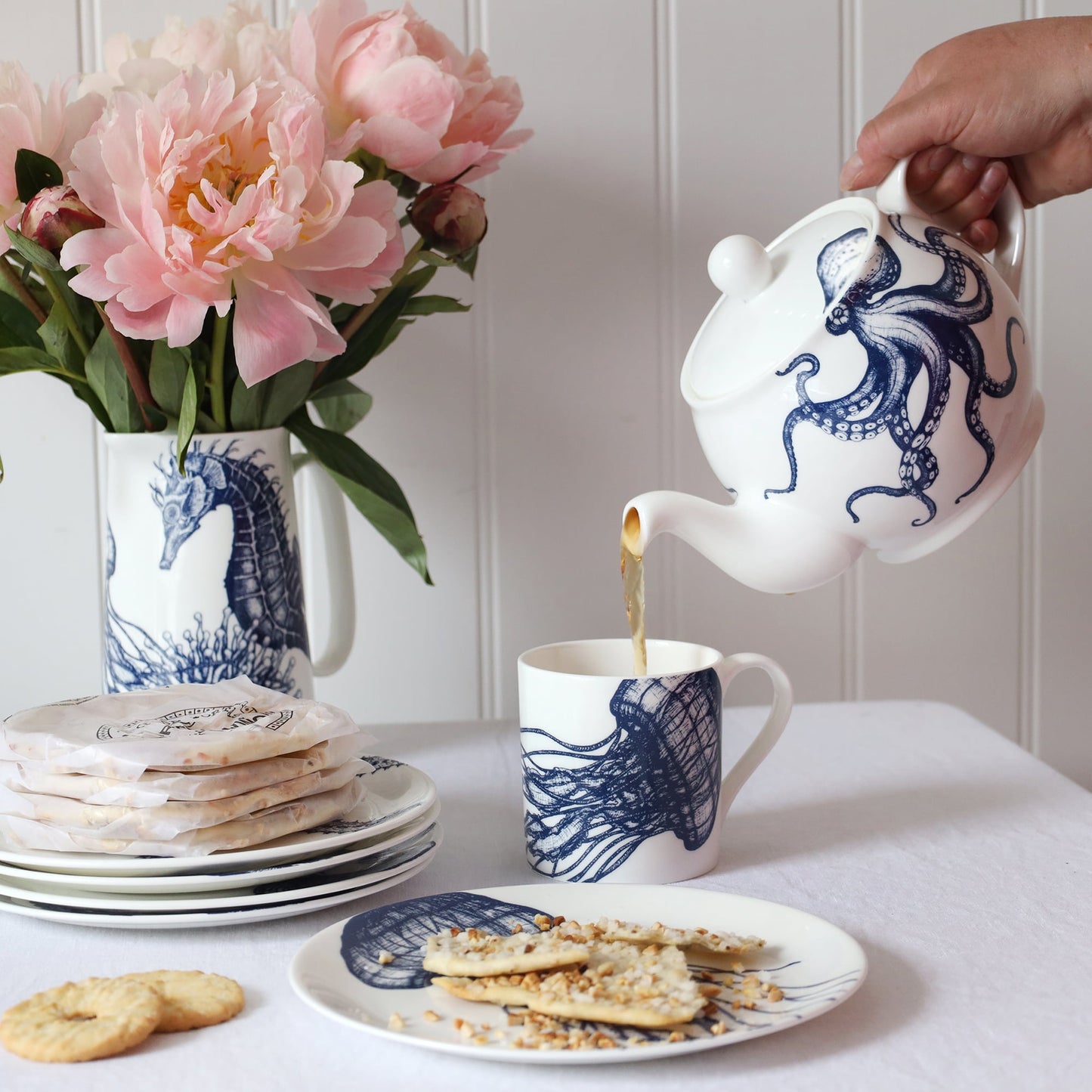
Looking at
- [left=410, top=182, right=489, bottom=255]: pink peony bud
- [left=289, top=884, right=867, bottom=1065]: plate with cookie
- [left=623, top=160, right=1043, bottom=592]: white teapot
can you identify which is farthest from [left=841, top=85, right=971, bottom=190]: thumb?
[left=289, top=884, right=867, bottom=1065]: plate with cookie

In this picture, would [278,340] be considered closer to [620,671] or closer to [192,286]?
[192,286]

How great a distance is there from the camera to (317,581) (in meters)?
1.11

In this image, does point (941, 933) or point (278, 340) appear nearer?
point (941, 933)

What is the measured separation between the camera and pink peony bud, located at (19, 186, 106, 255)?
0.70 metres

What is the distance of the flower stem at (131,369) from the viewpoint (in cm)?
76

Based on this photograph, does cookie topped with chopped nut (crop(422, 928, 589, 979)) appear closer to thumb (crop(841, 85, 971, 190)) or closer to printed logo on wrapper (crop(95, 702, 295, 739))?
printed logo on wrapper (crop(95, 702, 295, 739))

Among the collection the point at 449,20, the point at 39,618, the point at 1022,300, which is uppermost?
the point at 449,20

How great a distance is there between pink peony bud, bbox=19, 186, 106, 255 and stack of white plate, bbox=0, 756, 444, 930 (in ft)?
1.14

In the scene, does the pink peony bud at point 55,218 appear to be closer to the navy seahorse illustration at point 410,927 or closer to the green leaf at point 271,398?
the green leaf at point 271,398

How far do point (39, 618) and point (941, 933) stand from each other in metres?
0.84

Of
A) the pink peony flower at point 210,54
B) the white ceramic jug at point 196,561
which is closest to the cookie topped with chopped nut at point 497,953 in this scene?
the white ceramic jug at point 196,561

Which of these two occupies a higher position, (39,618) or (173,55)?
(173,55)

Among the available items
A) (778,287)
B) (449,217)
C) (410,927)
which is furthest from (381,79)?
(410,927)

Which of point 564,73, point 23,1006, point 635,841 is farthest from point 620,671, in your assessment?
point 564,73
